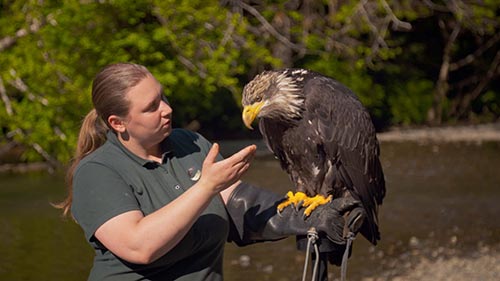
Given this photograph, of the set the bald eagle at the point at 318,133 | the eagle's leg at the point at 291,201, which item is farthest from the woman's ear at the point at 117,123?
the bald eagle at the point at 318,133

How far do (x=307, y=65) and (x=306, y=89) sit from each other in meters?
14.5

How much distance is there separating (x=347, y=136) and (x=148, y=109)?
4.66 ft

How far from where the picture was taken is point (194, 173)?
2902mm

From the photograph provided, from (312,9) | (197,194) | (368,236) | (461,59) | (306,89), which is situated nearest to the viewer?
(197,194)

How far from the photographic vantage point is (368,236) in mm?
3406

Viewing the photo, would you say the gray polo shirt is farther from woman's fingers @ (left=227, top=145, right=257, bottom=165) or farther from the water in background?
the water in background

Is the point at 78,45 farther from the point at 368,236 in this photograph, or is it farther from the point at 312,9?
the point at 368,236

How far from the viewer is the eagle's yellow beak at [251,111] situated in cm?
359

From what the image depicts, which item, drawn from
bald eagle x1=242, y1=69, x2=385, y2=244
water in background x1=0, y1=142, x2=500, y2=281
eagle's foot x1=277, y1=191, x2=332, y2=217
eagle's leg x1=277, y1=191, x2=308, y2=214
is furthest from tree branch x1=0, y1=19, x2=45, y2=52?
eagle's leg x1=277, y1=191, x2=308, y2=214

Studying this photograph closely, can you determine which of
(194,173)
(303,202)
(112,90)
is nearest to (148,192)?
(194,173)

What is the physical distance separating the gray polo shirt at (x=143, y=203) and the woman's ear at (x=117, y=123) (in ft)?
0.13

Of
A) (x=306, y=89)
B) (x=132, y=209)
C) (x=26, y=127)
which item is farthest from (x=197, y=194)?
(x=26, y=127)

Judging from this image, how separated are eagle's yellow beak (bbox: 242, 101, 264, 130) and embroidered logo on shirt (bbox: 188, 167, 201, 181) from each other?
693 millimetres

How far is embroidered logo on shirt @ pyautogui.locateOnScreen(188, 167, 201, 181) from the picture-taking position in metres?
2.88
